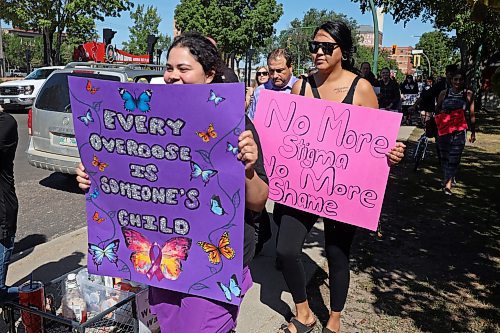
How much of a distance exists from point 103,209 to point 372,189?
153cm

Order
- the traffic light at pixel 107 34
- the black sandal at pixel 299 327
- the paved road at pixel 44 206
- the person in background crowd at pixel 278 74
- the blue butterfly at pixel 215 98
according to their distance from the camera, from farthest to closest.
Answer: the traffic light at pixel 107 34 < the paved road at pixel 44 206 < the person in background crowd at pixel 278 74 < the black sandal at pixel 299 327 < the blue butterfly at pixel 215 98

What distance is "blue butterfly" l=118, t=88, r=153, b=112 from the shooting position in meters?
1.85

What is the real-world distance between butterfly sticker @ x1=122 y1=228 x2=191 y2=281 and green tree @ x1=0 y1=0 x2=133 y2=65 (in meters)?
31.3

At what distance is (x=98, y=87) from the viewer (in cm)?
192

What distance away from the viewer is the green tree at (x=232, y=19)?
44.5m

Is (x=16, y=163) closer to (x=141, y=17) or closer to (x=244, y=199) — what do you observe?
(x=244, y=199)

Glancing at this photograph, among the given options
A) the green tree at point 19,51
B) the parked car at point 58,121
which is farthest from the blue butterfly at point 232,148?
the green tree at point 19,51

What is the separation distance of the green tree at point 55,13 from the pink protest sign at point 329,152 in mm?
30607

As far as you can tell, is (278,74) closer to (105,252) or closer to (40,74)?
(105,252)

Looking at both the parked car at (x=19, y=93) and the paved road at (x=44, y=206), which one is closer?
the paved road at (x=44, y=206)

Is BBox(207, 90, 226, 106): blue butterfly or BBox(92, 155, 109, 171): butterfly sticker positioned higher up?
BBox(207, 90, 226, 106): blue butterfly

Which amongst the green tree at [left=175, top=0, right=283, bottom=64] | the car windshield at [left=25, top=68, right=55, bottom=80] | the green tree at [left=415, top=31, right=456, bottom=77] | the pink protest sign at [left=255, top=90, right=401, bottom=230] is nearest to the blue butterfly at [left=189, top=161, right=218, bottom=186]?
the pink protest sign at [left=255, top=90, right=401, bottom=230]

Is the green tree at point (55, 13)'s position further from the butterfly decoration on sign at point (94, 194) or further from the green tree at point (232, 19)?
the butterfly decoration on sign at point (94, 194)

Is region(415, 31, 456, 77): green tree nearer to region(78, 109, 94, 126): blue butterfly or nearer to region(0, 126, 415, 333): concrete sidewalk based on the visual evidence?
region(0, 126, 415, 333): concrete sidewalk
